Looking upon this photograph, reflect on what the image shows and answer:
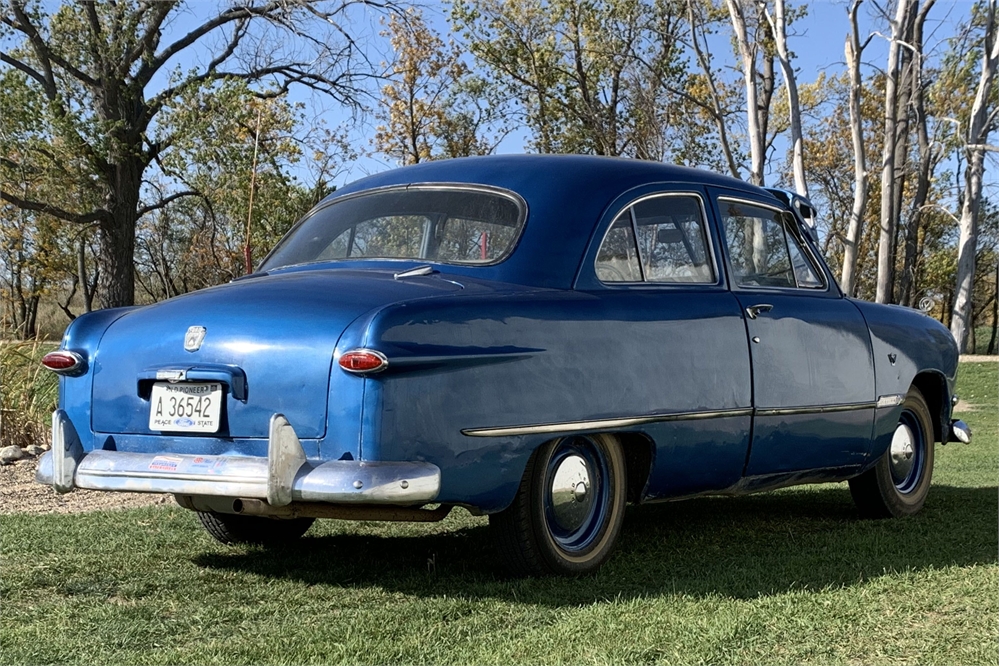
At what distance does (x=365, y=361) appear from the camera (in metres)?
4.15

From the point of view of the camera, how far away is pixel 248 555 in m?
5.57

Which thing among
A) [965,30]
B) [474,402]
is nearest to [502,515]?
[474,402]

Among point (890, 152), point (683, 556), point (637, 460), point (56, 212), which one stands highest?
point (890, 152)

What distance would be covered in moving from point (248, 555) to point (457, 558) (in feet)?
3.14

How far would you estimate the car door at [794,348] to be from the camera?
230 inches

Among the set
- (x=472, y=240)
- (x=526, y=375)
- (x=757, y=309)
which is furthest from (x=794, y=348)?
(x=526, y=375)

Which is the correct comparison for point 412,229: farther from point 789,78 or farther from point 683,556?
point 789,78

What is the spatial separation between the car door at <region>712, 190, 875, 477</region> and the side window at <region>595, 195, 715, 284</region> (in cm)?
18

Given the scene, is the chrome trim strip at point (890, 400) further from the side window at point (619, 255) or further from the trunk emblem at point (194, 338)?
the trunk emblem at point (194, 338)

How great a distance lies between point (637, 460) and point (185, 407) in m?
1.96

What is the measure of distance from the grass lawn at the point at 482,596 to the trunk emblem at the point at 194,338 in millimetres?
948

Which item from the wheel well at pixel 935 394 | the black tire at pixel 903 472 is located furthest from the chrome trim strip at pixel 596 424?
the wheel well at pixel 935 394

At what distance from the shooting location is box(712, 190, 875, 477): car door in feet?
19.1

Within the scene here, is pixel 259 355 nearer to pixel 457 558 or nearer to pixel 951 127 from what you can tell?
pixel 457 558
